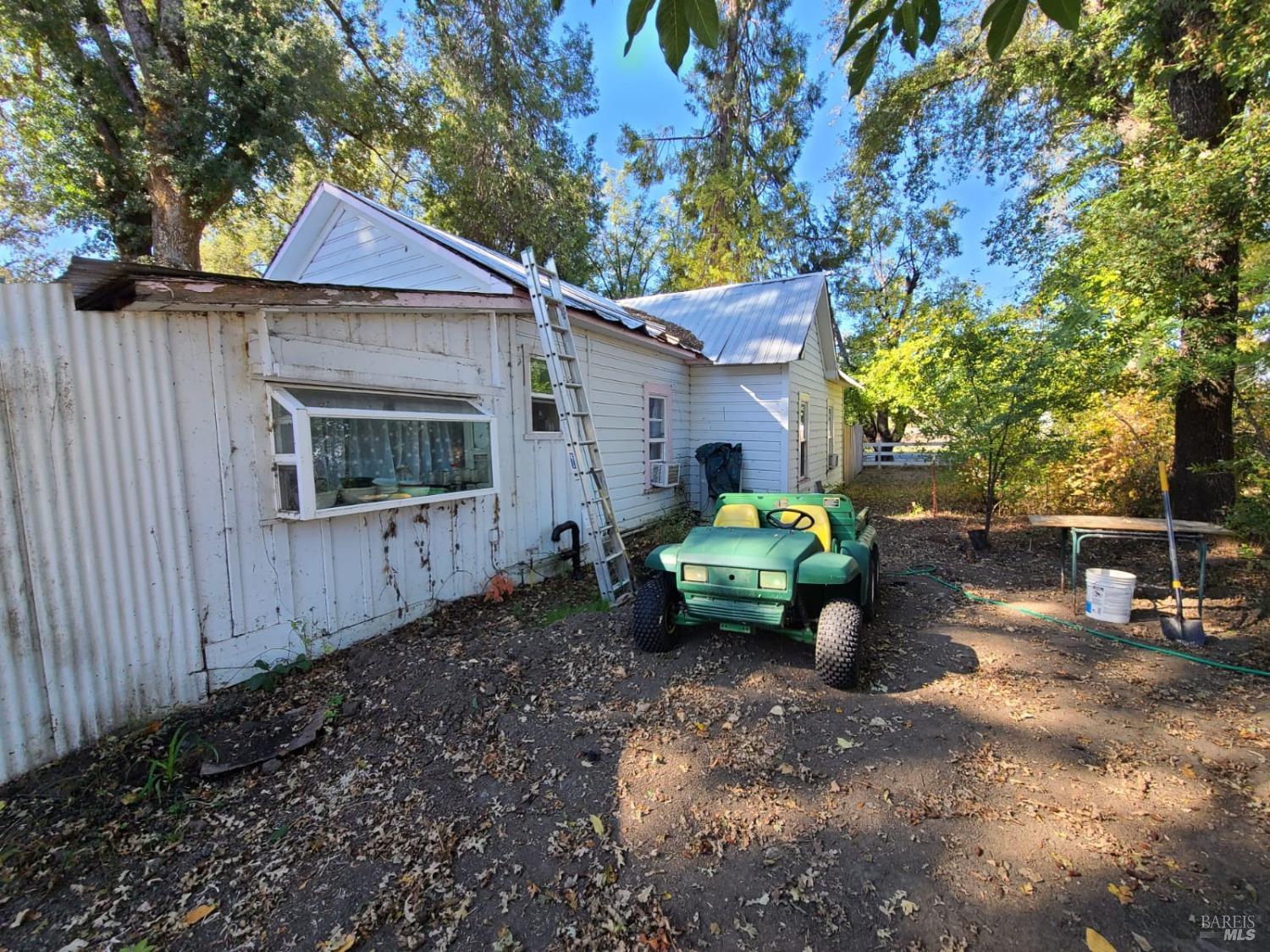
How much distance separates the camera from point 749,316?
1087 centimetres

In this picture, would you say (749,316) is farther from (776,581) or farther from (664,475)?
(776,581)

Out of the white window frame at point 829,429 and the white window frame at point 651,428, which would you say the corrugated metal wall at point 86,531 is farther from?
the white window frame at point 829,429

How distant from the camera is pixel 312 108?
38.0 ft

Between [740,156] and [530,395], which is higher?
[740,156]

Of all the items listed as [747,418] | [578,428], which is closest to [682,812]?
[578,428]

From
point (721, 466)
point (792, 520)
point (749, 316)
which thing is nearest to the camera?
point (792, 520)

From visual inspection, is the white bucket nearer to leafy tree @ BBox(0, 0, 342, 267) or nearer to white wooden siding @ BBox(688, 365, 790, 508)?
white wooden siding @ BBox(688, 365, 790, 508)

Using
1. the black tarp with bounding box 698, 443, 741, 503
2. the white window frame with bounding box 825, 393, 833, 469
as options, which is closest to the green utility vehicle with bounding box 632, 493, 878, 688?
the black tarp with bounding box 698, 443, 741, 503

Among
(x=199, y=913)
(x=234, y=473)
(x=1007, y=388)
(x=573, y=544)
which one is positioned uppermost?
(x=1007, y=388)

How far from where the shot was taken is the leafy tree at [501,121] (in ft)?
45.3

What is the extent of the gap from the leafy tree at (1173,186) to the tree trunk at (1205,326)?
0.6 inches

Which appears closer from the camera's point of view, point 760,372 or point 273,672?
point 273,672

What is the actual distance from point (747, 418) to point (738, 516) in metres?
5.72

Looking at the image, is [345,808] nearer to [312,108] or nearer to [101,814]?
[101,814]
